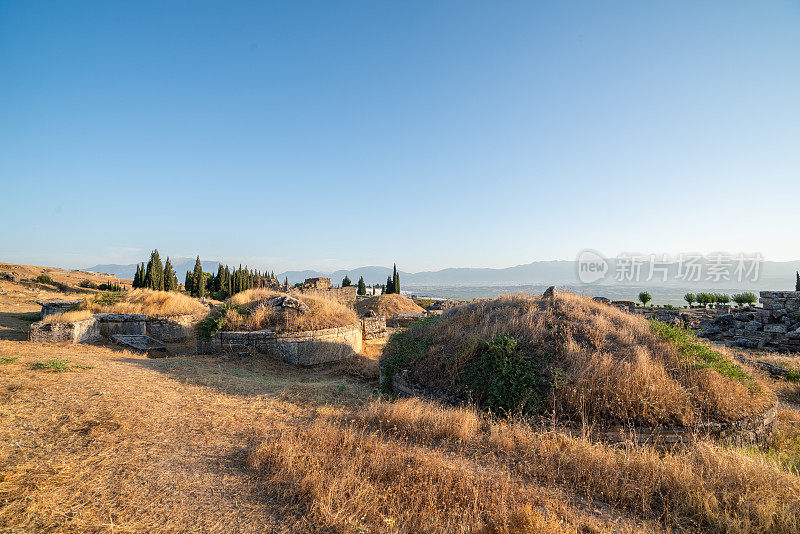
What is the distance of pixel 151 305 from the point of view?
48.4ft

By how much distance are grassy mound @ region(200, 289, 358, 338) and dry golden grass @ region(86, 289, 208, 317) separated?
4.40 metres

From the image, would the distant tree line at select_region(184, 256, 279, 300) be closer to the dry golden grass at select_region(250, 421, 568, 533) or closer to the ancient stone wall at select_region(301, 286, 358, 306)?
the ancient stone wall at select_region(301, 286, 358, 306)

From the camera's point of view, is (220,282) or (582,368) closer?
(582,368)

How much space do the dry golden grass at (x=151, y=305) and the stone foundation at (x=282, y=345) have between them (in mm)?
5177

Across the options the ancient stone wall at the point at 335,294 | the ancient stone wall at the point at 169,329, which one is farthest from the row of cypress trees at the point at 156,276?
the ancient stone wall at the point at 169,329

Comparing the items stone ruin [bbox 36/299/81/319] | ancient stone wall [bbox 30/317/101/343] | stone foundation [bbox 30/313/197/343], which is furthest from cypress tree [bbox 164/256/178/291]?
ancient stone wall [bbox 30/317/101/343]

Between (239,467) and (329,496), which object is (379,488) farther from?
(239,467)

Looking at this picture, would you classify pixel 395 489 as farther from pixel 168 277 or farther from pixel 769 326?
pixel 168 277

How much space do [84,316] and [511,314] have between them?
14064 mm

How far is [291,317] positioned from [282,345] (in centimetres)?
117

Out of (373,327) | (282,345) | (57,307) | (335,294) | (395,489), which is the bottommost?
(373,327)

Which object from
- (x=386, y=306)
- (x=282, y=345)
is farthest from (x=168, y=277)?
(x=282, y=345)

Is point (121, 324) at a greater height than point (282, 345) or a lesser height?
greater

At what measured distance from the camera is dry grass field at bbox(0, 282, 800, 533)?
2.91 metres
